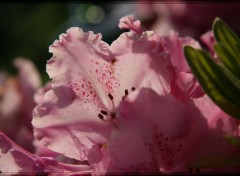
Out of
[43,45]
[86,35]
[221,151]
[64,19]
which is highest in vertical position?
[64,19]

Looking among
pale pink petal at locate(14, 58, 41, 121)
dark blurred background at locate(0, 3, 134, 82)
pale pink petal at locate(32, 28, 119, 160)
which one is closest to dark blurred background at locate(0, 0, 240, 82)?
dark blurred background at locate(0, 3, 134, 82)

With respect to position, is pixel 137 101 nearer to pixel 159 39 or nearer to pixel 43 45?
pixel 159 39

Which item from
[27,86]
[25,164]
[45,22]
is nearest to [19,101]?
[27,86]

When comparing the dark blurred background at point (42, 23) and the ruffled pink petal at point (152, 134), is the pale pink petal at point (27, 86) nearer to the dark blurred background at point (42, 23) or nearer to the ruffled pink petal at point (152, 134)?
the ruffled pink petal at point (152, 134)

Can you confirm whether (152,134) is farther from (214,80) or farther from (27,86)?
(27,86)

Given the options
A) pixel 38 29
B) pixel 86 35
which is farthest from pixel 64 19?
pixel 86 35

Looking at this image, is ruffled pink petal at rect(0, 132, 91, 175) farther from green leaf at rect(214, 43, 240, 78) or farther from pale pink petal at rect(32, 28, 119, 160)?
green leaf at rect(214, 43, 240, 78)

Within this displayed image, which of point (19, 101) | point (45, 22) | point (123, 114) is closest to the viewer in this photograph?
point (123, 114)
